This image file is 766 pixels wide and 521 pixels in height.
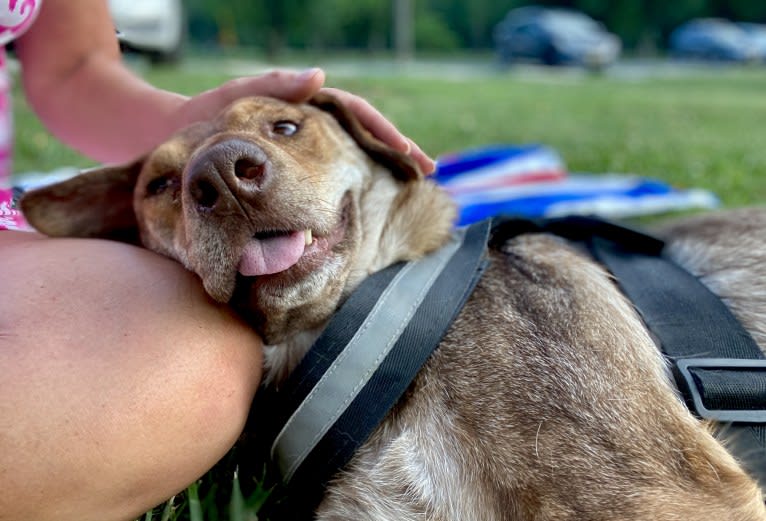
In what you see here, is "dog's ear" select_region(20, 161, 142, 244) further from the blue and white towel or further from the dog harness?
the blue and white towel

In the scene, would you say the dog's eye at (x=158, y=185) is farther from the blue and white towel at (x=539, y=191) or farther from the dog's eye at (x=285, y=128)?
the blue and white towel at (x=539, y=191)

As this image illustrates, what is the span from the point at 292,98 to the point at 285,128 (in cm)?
18

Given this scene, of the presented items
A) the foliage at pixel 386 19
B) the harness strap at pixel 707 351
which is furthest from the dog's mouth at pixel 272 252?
the foliage at pixel 386 19

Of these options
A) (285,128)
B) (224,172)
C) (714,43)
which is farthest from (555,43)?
(224,172)

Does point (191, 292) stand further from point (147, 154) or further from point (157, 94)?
point (157, 94)

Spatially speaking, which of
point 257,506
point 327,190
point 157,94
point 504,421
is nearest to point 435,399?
point 504,421

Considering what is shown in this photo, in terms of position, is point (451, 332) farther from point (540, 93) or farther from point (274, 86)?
point (540, 93)

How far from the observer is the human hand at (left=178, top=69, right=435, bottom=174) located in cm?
276

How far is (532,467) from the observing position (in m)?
2.01

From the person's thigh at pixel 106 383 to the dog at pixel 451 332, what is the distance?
198 mm

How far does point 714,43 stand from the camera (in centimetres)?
4800

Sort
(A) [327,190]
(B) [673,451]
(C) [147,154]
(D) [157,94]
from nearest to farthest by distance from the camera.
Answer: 1. (B) [673,451]
2. (A) [327,190]
3. (C) [147,154]
4. (D) [157,94]

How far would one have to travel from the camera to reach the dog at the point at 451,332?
2.03 meters

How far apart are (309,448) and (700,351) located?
3.92 ft
